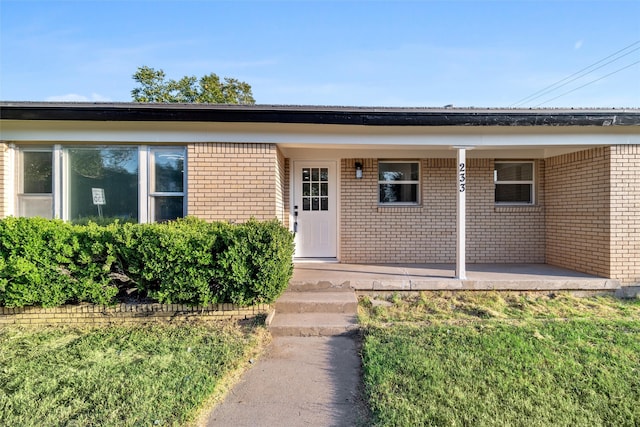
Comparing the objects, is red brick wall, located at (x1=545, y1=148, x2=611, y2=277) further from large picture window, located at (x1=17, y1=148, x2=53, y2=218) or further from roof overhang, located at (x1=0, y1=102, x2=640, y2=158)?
large picture window, located at (x1=17, y1=148, x2=53, y2=218)

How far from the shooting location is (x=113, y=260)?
173 inches

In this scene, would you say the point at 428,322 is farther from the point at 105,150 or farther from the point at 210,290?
the point at 105,150

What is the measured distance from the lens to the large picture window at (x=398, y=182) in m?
7.62

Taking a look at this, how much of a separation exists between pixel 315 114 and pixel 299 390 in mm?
3919

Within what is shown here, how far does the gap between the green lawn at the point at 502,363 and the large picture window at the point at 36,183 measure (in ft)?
18.7

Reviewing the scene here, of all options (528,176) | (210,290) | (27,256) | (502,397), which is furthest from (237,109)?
(528,176)

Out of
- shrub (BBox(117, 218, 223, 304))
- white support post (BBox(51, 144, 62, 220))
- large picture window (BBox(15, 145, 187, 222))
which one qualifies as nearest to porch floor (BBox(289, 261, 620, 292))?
shrub (BBox(117, 218, 223, 304))

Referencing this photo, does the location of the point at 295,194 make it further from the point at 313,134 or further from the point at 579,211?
the point at 579,211

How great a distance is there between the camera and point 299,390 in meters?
3.10

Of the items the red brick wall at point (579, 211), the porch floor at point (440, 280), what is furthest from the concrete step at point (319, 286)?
the red brick wall at point (579, 211)

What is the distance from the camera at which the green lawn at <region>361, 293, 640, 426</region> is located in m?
2.57

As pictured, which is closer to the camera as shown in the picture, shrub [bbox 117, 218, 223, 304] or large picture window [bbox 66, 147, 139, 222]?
shrub [bbox 117, 218, 223, 304]

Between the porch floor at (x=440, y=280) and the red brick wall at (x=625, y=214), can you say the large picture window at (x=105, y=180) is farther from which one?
the red brick wall at (x=625, y=214)

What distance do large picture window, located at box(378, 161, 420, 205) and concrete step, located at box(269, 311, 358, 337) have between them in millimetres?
3727
